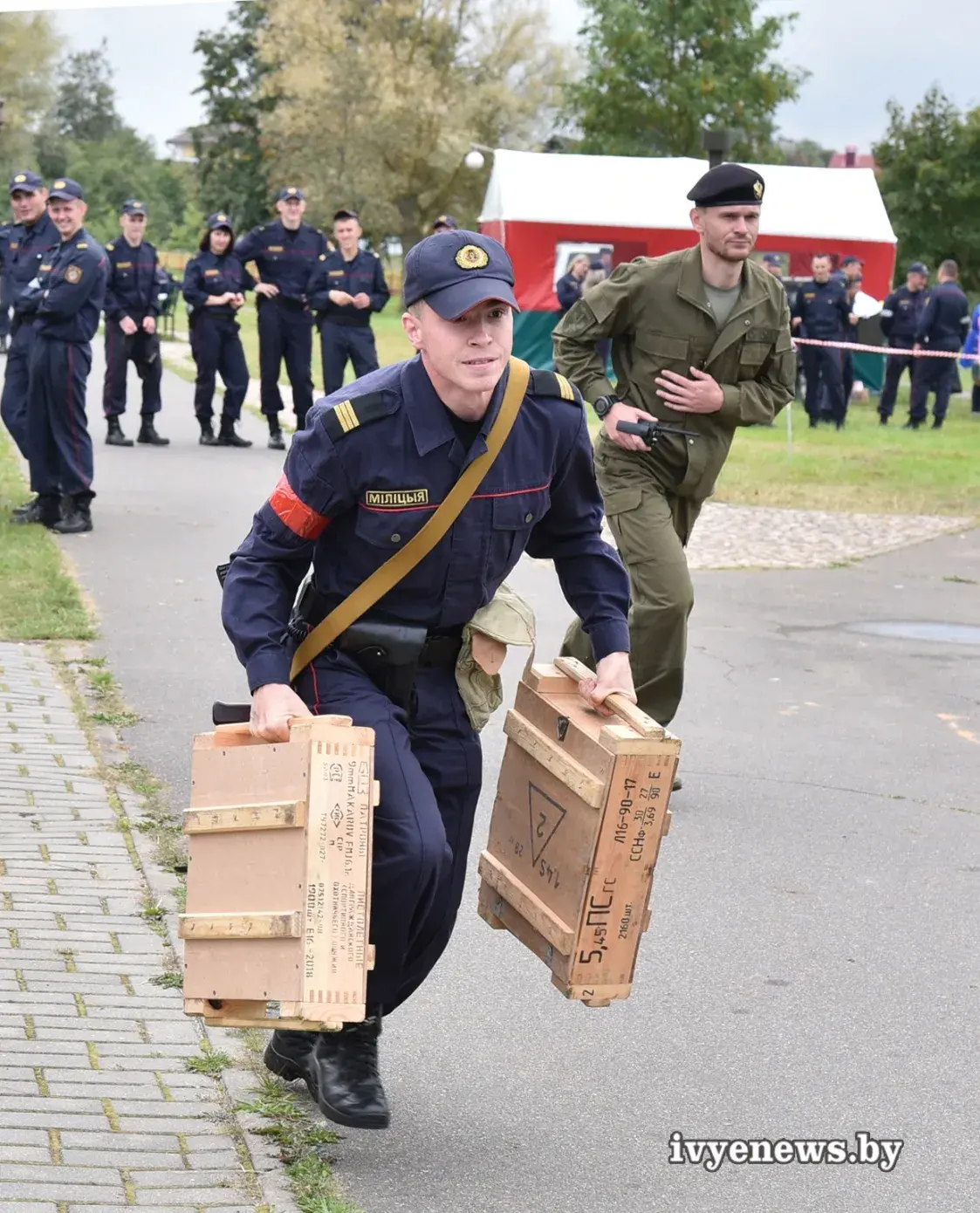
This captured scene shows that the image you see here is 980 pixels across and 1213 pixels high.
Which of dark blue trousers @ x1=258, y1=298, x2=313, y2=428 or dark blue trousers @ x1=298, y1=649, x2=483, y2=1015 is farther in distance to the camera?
dark blue trousers @ x1=258, y1=298, x2=313, y2=428

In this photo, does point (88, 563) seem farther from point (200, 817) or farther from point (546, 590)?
point (200, 817)

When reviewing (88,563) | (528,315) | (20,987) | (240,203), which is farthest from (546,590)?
(240,203)

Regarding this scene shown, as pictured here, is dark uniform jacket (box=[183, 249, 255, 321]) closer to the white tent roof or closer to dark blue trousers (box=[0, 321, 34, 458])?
dark blue trousers (box=[0, 321, 34, 458])

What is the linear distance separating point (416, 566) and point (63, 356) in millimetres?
9424

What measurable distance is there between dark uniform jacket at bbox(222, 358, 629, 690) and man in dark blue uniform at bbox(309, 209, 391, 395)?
14.0 metres

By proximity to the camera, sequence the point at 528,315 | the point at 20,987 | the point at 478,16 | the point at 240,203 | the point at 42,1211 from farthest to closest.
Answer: the point at 240,203 → the point at 478,16 → the point at 528,315 → the point at 20,987 → the point at 42,1211

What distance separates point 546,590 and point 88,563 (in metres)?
2.83

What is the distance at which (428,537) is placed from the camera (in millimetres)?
3922

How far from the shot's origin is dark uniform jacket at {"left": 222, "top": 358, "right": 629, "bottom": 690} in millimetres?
3883

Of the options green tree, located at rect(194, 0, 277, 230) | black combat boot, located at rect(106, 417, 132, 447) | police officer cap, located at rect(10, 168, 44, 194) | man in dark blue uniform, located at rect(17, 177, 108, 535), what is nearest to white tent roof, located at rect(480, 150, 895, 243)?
black combat boot, located at rect(106, 417, 132, 447)

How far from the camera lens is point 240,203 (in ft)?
293

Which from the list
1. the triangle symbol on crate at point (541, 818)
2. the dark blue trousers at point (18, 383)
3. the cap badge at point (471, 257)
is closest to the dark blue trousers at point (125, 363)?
the dark blue trousers at point (18, 383)

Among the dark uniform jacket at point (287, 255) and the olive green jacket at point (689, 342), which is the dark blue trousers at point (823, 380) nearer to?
the dark uniform jacket at point (287, 255)

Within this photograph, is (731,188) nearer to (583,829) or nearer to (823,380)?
(583,829)
